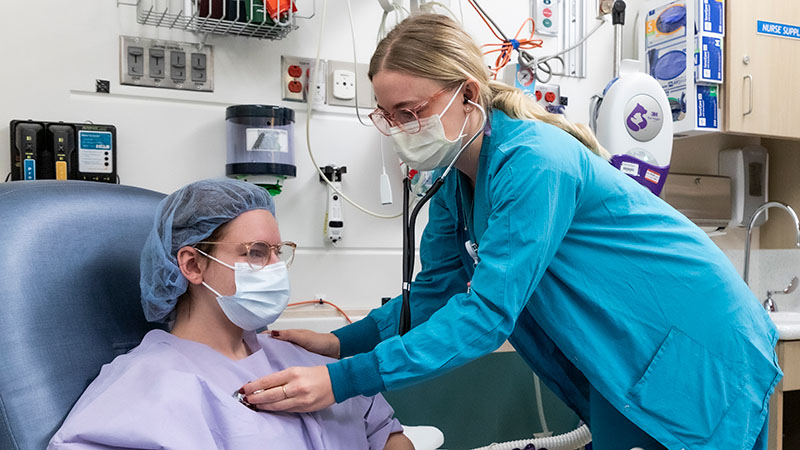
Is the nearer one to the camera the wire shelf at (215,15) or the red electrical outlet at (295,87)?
the wire shelf at (215,15)

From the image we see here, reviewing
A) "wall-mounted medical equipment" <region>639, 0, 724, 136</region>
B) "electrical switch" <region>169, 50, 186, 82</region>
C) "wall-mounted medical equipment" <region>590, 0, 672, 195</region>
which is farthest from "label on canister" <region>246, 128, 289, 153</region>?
"wall-mounted medical equipment" <region>639, 0, 724, 136</region>

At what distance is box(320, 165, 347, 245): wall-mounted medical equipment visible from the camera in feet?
6.86

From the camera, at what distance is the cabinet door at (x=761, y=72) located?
2465mm

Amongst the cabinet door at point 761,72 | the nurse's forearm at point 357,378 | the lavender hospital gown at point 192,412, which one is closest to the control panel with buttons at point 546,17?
the cabinet door at point 761,72

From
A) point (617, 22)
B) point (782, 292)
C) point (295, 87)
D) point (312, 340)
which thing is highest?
point (617, 22)

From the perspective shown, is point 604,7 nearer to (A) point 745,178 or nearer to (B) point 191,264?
(A) point 745,178

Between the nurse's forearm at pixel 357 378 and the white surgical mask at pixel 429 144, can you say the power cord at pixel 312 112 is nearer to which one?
the white surgical mask at pixel 429 144

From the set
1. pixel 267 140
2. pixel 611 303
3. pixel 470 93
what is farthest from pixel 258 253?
pixel 267 140

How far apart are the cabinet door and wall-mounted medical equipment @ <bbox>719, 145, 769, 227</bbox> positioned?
236mm

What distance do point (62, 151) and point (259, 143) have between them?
50 centimetres

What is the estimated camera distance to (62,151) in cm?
177

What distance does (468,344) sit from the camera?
105 cm

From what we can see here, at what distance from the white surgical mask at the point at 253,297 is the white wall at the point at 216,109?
833mm

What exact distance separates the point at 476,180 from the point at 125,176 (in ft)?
3.63
